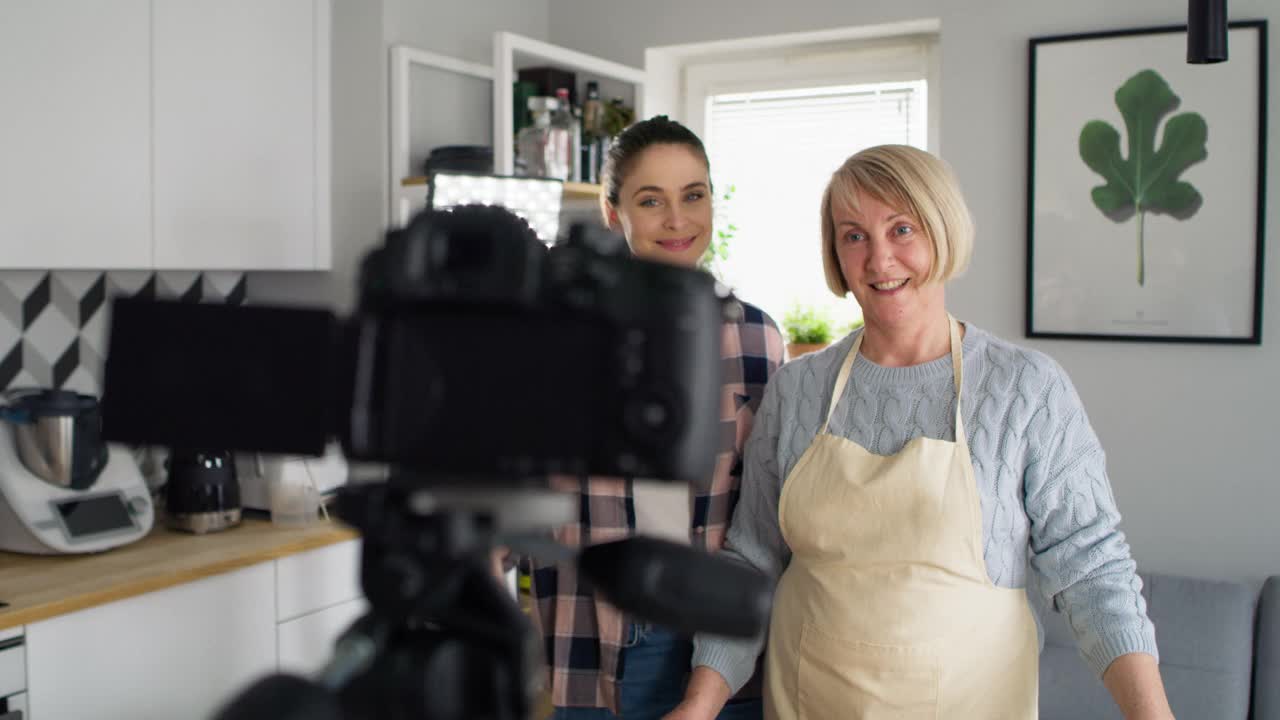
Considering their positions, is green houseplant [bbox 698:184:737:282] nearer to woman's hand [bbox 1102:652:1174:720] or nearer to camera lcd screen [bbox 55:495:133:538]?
camera lcd screen [bbox 55:495:133:538]

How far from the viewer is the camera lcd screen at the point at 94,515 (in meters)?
2.11

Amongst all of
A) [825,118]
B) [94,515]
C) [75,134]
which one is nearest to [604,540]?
[94,515]

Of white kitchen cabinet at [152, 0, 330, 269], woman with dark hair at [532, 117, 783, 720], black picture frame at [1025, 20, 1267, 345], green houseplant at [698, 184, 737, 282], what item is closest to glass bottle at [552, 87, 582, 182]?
green houseplant at [698, 184, 737, 282]

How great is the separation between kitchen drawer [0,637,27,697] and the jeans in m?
1.02

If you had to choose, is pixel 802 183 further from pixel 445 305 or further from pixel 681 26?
pixel 445 305

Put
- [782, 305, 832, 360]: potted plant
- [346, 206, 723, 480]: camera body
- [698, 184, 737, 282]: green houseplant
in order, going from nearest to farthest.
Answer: [346, 206, 723, 480]: camera body < [782, 305, 832, 360]: potted plant < [698, 184, 737, 282]: green houseplant

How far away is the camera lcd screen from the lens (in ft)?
6.92

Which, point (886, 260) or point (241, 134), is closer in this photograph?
point (886, 260)

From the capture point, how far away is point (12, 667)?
1757mm

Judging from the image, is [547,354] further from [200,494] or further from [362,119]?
[362,119]

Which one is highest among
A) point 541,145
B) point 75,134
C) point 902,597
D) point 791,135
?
point 791,135

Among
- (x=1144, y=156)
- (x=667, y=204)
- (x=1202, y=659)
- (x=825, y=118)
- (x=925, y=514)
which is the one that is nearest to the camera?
(x=925, y=514)

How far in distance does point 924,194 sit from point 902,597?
467 millimetres

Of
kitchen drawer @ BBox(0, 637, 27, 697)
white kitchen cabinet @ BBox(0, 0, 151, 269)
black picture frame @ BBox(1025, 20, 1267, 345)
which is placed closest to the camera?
A: kitchen drawer @ BBox(0, 637, 27, 697)
